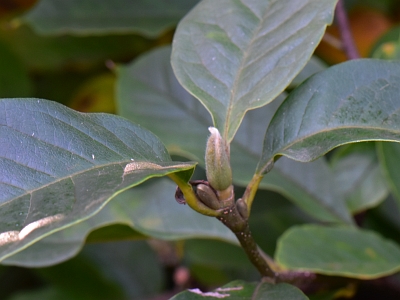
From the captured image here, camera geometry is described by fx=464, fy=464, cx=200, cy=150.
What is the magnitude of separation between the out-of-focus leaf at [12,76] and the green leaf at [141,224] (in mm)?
697

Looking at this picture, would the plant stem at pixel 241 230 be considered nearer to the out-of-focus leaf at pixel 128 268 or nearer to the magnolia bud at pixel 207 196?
the magnolia bud at pixel 207 196

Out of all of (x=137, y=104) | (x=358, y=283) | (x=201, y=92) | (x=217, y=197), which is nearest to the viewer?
(x=217, y=197)

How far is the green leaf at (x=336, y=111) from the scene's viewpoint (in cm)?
50

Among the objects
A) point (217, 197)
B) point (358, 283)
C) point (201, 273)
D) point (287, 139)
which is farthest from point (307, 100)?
point (201, 273)

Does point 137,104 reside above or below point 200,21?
below

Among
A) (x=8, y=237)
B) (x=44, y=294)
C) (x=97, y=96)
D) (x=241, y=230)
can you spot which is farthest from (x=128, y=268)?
(x=8, y=237)

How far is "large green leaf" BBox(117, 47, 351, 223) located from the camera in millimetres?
891

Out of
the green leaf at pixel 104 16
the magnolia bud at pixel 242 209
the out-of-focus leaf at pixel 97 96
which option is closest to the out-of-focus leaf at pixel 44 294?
the out-of-focus leaf at pixel 97 96

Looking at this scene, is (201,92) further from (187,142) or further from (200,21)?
(187,142)

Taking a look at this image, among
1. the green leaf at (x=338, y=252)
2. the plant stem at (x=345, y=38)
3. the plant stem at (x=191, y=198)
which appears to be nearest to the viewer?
the plant stem at (x=191, y=198)

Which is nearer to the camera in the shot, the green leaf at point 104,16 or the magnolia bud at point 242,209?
the magnolia bud at point 242,209

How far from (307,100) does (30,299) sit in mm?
957

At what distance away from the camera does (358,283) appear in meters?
0.86

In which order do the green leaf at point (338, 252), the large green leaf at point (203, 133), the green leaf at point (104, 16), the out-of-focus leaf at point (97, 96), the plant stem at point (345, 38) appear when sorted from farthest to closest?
the out-of-focus leaf at point (97, 96) < the green leaf at point (104, 16) < the plant stem at point (345, 38) < the large green leaf at point (203, 133) < the green leaf at point (338, 252)
